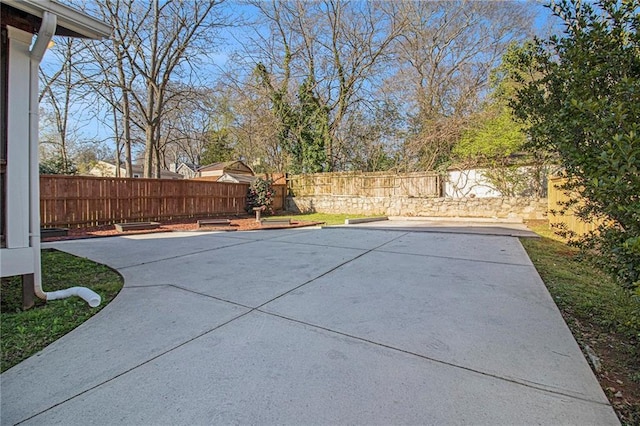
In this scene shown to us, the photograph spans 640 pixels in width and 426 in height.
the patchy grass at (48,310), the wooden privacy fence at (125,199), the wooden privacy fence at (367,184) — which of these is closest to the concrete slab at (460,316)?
the patchy grass at (48,310)

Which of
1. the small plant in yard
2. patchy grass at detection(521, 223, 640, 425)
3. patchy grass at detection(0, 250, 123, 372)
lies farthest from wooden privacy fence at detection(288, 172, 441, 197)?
patchy grass at detection(0, 250, 123, 372)

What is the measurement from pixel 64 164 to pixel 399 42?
58.4ft

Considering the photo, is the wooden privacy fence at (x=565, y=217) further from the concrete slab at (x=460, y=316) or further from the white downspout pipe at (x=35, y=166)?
the white downspout pipe at (x=35, y=166)

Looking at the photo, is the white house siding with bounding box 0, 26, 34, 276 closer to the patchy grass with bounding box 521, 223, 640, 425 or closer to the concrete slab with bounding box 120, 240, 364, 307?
the concrete slab with bounding box 120, 240, 364, 307

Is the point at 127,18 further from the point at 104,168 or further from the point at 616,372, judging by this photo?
the point at 104,168

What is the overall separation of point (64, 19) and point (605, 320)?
219 inches

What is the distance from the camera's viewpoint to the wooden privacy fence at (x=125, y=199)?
852 centimetres

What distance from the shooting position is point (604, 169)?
1.54 meters

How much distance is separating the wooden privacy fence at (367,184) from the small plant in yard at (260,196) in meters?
2.00

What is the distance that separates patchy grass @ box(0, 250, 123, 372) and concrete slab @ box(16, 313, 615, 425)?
3.21ft

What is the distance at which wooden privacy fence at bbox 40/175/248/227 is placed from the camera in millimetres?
8516

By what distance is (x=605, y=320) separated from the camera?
2.65 metres

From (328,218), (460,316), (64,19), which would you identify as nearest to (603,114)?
(460,316)

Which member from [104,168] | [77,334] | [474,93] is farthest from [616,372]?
[104,168]
